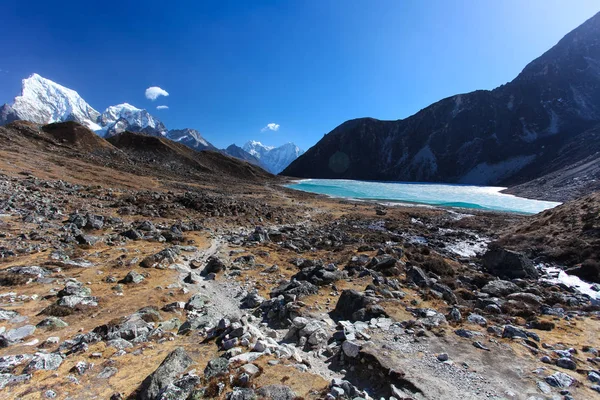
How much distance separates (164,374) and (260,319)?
4.62 m

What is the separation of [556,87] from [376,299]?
242360 mm

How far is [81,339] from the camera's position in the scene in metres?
8.23

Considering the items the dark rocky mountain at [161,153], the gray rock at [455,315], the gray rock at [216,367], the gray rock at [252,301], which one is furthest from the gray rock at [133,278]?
the dark rocky mountain at [161,153]

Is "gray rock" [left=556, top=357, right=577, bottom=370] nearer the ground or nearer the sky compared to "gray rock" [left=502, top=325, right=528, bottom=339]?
nearer the ground

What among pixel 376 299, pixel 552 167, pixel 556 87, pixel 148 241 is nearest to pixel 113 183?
pixel 148 241

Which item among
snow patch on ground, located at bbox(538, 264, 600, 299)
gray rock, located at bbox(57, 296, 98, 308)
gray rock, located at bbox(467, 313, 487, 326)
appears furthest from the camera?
snow patch on ground, located at bbox(538, 264, 600, 299)

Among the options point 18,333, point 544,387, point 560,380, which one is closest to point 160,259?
point 18,333

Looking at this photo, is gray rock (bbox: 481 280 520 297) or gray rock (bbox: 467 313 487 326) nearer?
gray rock (bbox: 467 313 487 326)

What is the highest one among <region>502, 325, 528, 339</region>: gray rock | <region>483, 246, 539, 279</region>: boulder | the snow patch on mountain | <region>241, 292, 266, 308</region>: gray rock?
the snow patch on mountain

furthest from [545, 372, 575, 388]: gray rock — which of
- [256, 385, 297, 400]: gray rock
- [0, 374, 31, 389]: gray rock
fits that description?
[0, 374, 31, 389]: gray rock

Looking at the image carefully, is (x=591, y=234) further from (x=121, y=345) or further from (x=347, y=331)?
(x=121, y=345)

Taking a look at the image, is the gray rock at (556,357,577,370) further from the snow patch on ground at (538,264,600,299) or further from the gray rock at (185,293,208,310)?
the snow patch on ground at (538,264,600,299)

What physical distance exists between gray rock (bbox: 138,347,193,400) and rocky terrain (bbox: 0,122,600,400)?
0.03m

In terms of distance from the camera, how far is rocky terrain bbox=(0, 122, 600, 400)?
22.3 ft
